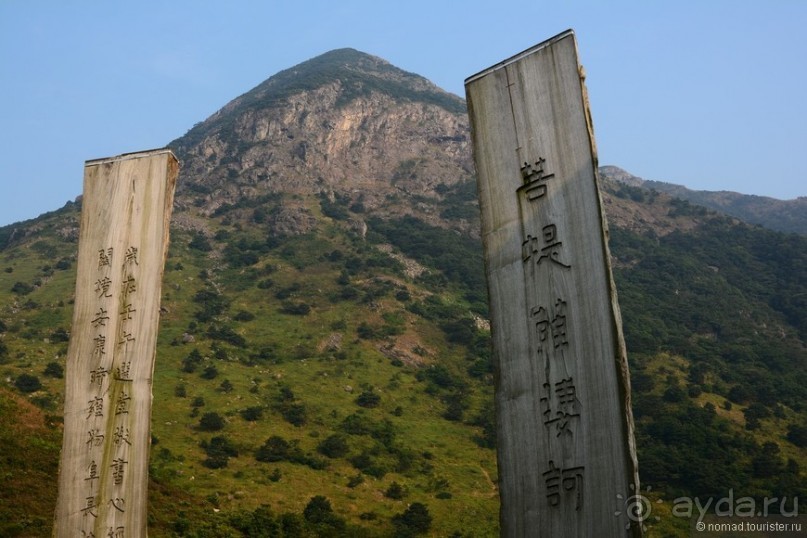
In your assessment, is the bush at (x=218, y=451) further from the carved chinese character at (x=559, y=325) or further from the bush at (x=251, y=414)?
the carved chinese character at (x=559, y=325)

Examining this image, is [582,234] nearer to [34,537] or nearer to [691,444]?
[34,537]

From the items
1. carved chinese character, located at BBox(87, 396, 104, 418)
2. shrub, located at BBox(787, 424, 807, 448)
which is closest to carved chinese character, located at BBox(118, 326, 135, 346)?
carved chinese character, located at BBox(87, 396, 104, 418)

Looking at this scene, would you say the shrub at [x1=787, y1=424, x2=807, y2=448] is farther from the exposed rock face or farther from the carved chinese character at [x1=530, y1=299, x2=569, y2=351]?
the exposed rock face

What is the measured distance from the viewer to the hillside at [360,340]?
35531 mm

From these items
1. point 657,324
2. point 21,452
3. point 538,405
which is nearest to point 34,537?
point 21,452

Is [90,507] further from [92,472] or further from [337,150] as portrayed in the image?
[337,150]

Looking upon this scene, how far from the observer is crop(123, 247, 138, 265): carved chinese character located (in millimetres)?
8078

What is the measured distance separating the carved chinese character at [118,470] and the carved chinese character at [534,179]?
4.15 m

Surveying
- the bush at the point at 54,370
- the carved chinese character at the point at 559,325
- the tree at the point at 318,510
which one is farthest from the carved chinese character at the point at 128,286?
the bush at the point at 54,370

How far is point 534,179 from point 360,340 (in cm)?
5341

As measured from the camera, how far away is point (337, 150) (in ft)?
344

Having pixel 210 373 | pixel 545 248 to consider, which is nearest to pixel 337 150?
pixel 210 373

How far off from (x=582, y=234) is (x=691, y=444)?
40207 millimetres

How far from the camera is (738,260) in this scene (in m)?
81.9
